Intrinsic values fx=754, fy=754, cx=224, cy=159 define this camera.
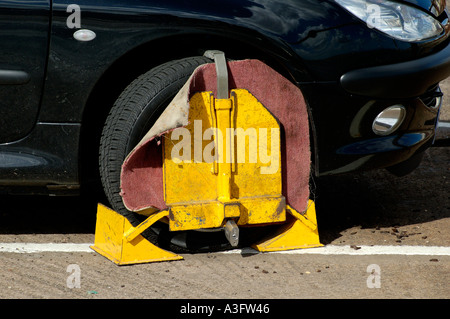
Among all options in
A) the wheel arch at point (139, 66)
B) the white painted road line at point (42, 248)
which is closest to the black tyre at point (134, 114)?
the wheel arch at point (139, 66)

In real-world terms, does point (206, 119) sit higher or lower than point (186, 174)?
higher

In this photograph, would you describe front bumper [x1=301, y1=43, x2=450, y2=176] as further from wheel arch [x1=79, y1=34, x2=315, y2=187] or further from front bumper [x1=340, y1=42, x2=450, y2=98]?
wheel arch [x1=79, y1=34, x2=315, y2=187]

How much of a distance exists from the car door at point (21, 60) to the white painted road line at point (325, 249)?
0.64 metres

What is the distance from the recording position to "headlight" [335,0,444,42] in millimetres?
3475

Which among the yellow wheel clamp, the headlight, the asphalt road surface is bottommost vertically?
the asphalt road surface

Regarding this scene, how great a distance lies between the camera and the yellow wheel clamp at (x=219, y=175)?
11.3 ft

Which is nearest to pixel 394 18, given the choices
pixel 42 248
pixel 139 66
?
pixel 139 66

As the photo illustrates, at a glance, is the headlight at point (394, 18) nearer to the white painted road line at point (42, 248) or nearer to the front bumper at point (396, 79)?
the front bumper at point (396, 79)

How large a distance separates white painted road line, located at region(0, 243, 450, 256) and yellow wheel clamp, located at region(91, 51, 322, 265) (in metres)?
0.24

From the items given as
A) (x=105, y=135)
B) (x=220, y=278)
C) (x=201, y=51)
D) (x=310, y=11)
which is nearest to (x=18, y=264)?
(x=105, y=135)

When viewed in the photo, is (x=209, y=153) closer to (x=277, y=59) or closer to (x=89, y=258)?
(x=277, y=59)

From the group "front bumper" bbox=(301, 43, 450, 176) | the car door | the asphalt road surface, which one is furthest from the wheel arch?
the asphalt road surface
